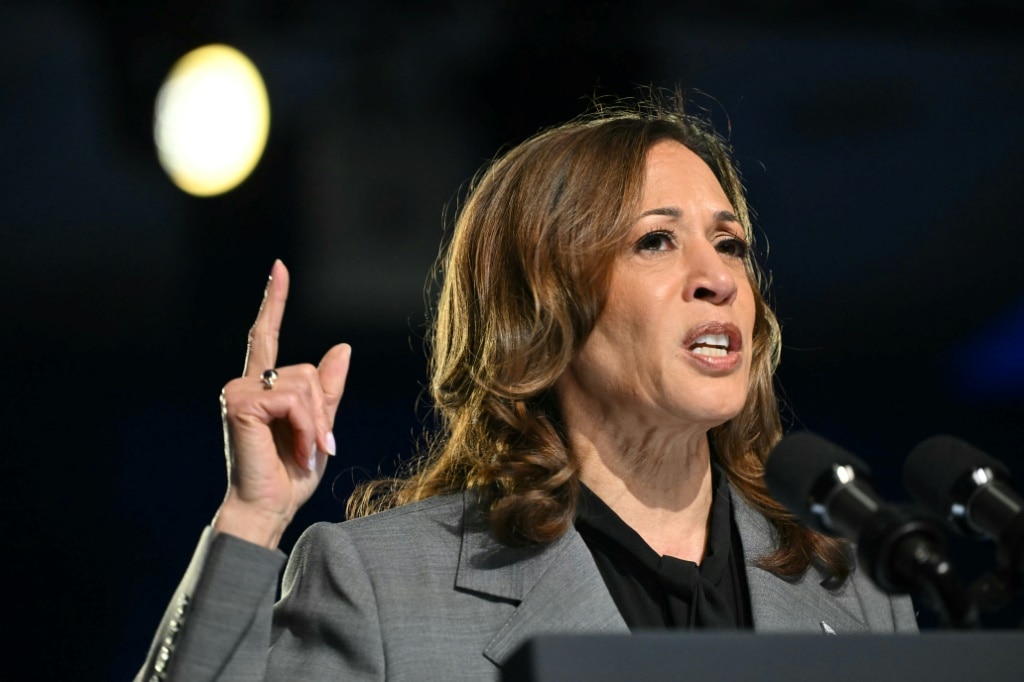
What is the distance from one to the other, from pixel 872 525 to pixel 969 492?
0.15 meters

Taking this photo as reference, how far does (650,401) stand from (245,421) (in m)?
0.67

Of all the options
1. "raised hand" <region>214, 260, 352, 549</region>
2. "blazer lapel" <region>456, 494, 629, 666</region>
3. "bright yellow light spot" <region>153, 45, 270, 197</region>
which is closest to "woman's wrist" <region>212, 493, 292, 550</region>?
"raised hand" <region>214, 260, 352, 549</region>

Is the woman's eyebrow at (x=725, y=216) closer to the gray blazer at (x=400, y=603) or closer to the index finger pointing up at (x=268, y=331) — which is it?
the gray blazer at (x=400, y=603)

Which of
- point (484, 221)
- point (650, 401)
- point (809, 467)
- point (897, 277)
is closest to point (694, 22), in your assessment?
point (897, 277)

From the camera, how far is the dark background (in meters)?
3.10

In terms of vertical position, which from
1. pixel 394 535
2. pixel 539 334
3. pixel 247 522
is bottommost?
pixel 394 535

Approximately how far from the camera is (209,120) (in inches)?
126

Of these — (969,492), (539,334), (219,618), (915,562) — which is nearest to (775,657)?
(915,562)

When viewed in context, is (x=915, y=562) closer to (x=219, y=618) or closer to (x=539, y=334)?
(x=219, y=618)

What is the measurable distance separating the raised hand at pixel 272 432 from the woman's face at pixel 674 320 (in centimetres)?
52

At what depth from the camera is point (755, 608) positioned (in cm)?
203

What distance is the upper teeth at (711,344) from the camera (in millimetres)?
2037

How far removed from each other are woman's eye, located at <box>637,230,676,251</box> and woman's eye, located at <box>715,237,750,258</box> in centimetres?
10

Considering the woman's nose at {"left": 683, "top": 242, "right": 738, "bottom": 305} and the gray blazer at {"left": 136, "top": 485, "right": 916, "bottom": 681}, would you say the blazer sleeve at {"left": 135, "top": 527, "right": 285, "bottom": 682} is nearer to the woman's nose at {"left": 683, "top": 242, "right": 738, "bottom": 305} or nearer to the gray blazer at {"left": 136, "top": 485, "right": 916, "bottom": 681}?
the gray blazer at {"left": 136, "top": 485, "right": 916, "bottom": 681}
